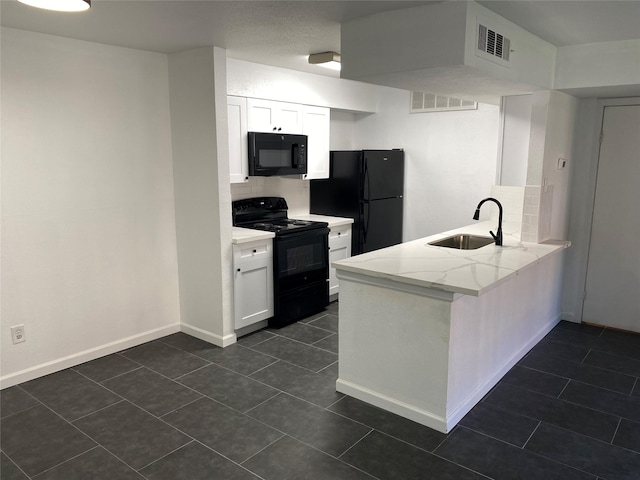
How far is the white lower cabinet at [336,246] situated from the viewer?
487 cm

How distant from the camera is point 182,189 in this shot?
4.01 metres

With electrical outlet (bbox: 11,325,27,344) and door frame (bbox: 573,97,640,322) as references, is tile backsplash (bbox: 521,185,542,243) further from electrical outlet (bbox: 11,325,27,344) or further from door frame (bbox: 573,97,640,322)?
electrical outlet (bbox: 11,325,27,344)

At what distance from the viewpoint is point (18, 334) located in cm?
325

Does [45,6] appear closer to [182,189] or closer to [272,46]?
[272,46]

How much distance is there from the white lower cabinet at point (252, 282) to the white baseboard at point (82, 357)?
2.32 ft

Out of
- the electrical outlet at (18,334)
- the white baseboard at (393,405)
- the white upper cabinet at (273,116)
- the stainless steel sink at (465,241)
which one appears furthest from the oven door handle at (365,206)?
the electrical outlet at (18,334)

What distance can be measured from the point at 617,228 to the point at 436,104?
2.15 m

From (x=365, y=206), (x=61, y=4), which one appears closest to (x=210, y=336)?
(x=365, y=206)

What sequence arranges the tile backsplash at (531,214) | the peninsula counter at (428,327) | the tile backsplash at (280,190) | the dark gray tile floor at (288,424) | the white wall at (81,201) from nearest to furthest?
the dark gray tile floor at (288,424), the peninsula counter at (428,327), the white wall at (81,201), the tile backsplash at (531,214), the tile backsplash at (280,190)

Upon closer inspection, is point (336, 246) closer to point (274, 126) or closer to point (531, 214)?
point (274, 126)

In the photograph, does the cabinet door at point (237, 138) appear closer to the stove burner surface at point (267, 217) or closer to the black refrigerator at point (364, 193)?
the stove burner surface at point (267, 217)

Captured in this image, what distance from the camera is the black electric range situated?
4.22m

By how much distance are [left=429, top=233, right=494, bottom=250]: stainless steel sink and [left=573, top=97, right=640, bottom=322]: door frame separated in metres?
1.13

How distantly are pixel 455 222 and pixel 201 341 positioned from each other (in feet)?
9.62
